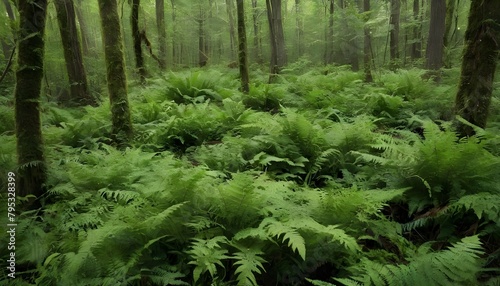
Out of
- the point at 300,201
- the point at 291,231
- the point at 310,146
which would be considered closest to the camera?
the point at 291,231

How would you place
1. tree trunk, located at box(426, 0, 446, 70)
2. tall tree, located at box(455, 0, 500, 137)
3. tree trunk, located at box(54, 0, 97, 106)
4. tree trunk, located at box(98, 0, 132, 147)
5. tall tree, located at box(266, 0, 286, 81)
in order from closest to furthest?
tall tree, located at box(455, 0, 500, 137) → tree trunk, located at box(98, 0, 132, 147) → tree trunk, located at box(426, 0, 446, 70) → tree trunk, located at box(54, 0, 97, 106) → tall tree, located at box(266, 0, 286, 81)

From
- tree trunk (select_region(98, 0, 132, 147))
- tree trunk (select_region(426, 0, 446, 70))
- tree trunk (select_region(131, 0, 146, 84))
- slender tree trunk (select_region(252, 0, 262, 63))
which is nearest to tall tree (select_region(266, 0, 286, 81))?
tree trunk (select_region(131, 0, 146, 84))

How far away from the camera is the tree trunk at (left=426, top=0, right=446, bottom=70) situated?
9313mm

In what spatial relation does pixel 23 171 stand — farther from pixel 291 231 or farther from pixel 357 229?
pixel 357 229

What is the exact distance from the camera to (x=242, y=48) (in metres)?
9.23

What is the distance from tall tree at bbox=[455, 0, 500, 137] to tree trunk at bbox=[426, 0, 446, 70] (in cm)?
610

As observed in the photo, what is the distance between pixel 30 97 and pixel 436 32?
10.6m

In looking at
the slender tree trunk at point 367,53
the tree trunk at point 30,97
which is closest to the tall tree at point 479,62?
the tree trunk at point 30,97

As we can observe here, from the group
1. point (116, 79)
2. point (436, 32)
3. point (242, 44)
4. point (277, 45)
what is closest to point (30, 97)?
point (116, 79)

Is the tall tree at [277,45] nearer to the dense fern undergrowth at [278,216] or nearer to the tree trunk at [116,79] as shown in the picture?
the tree trunk at [116,79]

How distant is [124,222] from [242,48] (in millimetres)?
7289

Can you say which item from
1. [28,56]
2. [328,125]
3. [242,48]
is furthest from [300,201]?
[242,48]

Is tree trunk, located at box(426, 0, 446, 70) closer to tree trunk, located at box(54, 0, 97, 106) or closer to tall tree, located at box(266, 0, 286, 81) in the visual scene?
tall tree, located at box(266, 0, 286, 81)

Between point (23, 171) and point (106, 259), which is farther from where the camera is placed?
point (23, 171)
